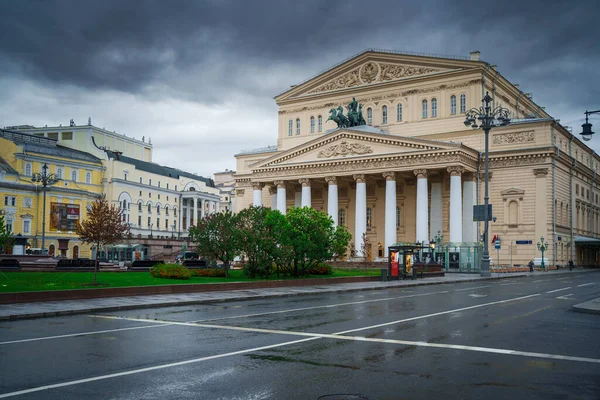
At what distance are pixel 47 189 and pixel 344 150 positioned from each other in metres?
46.2

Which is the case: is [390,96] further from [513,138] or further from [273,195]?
[273,195]

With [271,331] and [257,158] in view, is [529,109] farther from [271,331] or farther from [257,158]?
[271,331]

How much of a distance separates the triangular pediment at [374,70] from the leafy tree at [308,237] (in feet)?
121

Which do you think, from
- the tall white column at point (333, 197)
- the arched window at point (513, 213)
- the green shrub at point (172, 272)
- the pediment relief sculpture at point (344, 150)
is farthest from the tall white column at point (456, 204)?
the green shrub at point (172, 272)

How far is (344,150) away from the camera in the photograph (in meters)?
68.8

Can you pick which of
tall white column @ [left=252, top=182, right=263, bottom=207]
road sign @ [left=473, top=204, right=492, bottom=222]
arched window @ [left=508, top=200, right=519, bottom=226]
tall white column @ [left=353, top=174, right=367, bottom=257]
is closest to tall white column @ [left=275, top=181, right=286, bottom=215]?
tall white column @ [left=252, top=182, right=263, bottom=207]

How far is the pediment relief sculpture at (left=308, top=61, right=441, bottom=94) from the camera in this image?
7275 cm

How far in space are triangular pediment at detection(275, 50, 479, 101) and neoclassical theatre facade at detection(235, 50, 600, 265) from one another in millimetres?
135

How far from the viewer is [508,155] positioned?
209 feet

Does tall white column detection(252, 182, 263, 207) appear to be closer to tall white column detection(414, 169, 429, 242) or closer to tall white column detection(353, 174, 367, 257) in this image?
tall white column detection(353, 174, 367, 257)

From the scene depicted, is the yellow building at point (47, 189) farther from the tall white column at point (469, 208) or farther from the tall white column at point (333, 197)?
the tall white column at point (469, 208)

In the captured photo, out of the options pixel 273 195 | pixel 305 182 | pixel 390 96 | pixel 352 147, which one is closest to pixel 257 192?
pixel 273 195

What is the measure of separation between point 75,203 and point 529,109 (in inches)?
2807

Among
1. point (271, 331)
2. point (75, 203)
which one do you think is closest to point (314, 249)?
point (271, 331)
